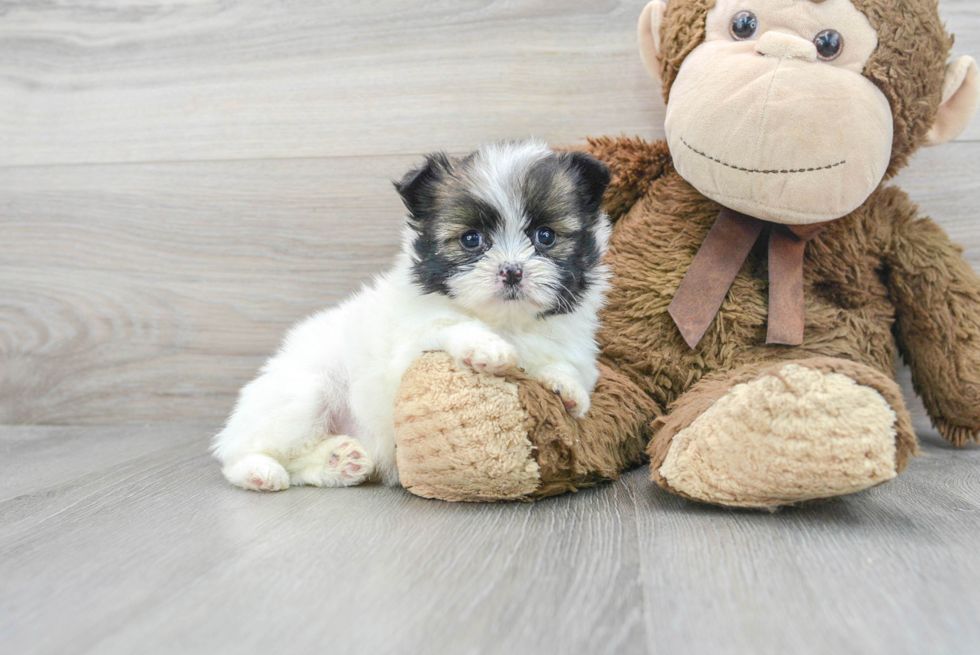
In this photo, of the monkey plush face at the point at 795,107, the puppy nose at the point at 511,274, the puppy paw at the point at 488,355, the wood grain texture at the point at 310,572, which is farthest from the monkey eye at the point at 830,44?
the wood grain texture at the point at 310,572

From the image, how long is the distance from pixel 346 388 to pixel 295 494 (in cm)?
28

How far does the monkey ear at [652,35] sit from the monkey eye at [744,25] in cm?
21

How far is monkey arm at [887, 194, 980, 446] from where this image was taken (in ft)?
5.70

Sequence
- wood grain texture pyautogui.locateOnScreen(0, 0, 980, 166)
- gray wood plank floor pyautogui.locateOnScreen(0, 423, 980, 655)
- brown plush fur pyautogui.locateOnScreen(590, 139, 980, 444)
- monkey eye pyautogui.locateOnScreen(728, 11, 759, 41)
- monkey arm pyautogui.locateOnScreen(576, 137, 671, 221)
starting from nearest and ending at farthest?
1. gray wood plank floor pyautogui.locateOnScreen(0, 423, 980, 655)
2. monkey eye pyautogui.locateOnScreen(728, 11, 759, 41)
3. brown plush fur pyautogui.locateOnScreen(590, 139, 980, 444)
4. monkey arm pyautogui.locateOnScreen(576, 137, 671, 221)
5. wood grain texture pyautogui.locateOnScreen(0, 0, 980, 166)

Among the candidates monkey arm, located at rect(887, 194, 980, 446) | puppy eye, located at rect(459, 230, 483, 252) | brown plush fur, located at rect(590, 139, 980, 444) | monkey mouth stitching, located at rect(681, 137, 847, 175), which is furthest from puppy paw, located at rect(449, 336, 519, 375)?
monkey arm, located at rect(887, 194, 980, 446)

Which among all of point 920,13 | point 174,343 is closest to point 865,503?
point 920,13

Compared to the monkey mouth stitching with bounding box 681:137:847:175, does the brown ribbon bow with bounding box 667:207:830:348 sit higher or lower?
lower

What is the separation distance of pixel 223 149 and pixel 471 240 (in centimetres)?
125

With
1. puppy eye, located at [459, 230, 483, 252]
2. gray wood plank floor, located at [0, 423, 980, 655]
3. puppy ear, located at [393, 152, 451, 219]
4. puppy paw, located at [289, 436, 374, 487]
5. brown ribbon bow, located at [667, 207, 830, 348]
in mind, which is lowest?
puppy paw, located at [289, 436, 374, 487]

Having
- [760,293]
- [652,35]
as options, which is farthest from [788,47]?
[760,293]

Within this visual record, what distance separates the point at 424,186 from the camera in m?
1.57

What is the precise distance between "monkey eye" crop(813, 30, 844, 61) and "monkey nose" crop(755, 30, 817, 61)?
0.02 metres

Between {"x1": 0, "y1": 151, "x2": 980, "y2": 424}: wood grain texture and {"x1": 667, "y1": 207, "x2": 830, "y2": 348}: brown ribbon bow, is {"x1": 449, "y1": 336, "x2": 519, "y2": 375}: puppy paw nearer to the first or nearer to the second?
{"x1": 667, "y1": 207, "x2": 830, "y2": 348}: brown ribbon bow

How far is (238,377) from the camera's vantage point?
7.86ft
